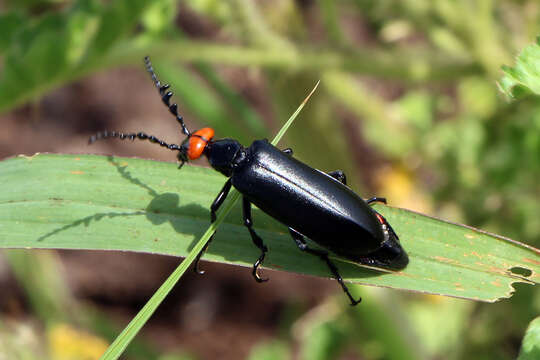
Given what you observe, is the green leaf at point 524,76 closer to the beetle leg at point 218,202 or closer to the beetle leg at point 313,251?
the beetle leg at point 313,251

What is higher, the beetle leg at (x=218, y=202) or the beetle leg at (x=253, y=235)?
the beetle leg at (x=218, y=202)

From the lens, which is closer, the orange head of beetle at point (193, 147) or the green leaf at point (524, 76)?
the green leaf at point (524, 76)

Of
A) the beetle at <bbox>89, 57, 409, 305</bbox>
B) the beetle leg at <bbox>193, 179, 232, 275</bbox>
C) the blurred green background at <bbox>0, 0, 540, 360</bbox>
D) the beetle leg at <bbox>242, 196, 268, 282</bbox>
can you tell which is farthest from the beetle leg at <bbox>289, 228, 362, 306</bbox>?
the blurred green background at <bbox>0, 0, 540, 360</bbox>

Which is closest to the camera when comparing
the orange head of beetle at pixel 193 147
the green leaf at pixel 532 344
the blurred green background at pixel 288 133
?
the green leaf at pixel 532 344

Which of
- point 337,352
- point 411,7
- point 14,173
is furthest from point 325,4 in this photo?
point 337,352

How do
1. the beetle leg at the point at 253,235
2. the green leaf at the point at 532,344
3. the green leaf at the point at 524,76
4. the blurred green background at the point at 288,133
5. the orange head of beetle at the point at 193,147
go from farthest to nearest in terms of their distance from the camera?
the blurred green background at the point at 288,133, the orange head of beetle at the point at 193,147, the beetle leg at the point at 253,235, the green leaf at the point at 524,76, the green leaf at the point at 532,344

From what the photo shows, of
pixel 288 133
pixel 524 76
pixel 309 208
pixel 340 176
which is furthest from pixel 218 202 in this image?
pixel 288 133

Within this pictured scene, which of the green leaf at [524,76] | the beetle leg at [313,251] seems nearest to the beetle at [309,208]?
the beetle leg at [313,251]

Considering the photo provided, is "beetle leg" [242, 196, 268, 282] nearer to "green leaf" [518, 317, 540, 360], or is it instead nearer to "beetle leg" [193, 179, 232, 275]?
"beetle leg" [193, 179, 232, 275]
